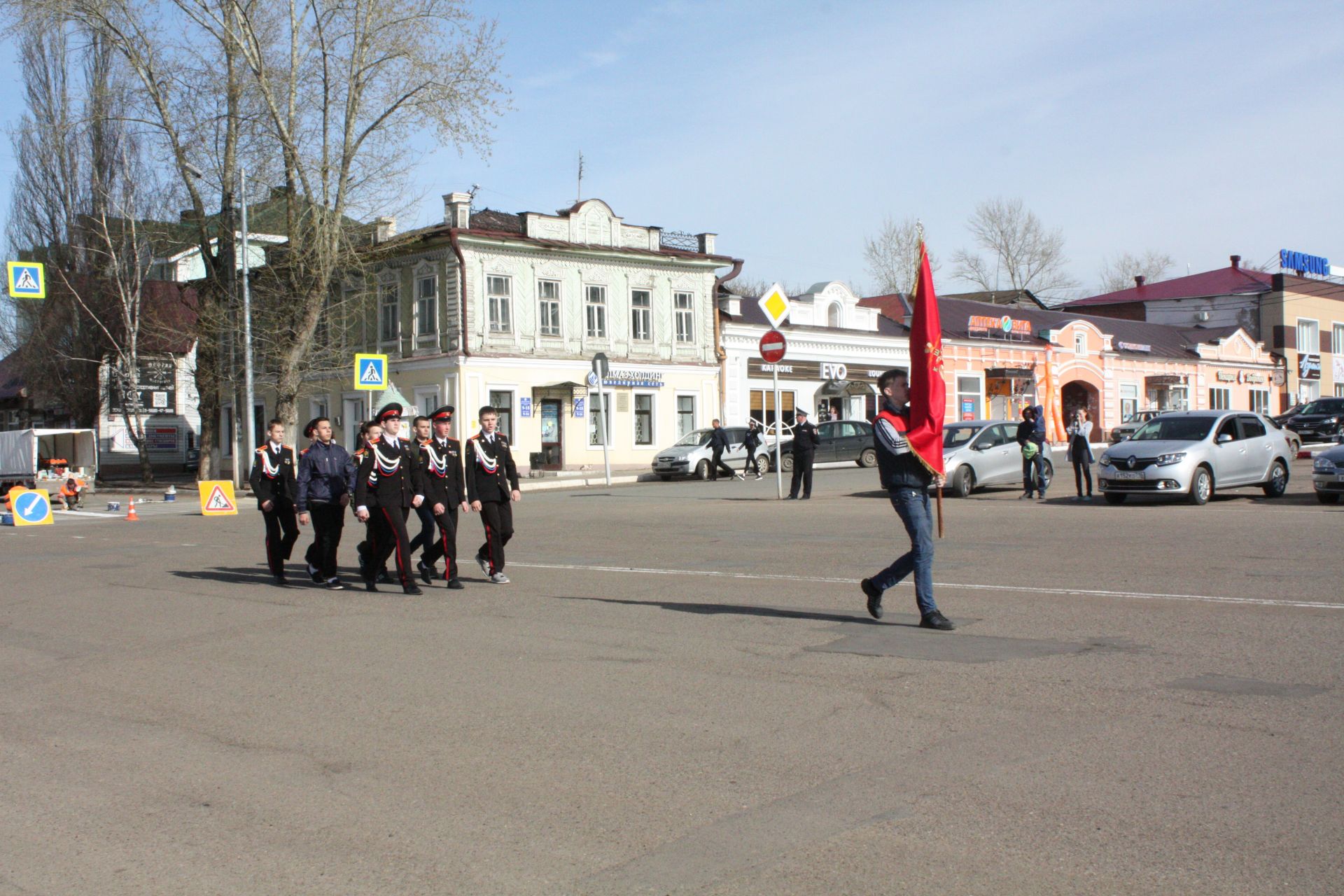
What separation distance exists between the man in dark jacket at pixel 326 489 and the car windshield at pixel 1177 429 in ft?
46.9

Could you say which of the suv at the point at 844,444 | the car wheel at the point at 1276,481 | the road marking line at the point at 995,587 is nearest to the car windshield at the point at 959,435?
the car wheel at the point at 1276,481

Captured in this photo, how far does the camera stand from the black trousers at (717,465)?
34.3 m

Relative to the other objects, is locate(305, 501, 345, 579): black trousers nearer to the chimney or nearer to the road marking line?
the road marking line

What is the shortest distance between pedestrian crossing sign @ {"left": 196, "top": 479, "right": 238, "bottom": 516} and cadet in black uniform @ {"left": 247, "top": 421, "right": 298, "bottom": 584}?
14.3 m

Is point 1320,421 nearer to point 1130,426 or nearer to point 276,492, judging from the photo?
point 1130,426

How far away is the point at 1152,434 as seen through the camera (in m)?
21.3

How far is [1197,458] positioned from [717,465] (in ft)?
54.7

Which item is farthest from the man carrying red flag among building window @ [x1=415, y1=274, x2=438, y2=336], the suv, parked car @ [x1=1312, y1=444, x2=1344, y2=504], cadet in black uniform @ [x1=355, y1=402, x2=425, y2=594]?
building window @ [x1=415, y1=274, x2=438, y2=336]

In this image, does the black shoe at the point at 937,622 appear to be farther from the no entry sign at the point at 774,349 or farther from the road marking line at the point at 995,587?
the no entry sign at the point at 774,349

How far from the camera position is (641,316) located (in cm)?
4400

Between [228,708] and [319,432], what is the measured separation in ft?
18.7

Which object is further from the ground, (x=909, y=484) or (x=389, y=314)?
(x=389, y=314)

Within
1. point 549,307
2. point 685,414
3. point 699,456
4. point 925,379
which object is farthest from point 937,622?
point 685,414

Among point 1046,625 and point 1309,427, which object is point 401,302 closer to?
point 1309,427
